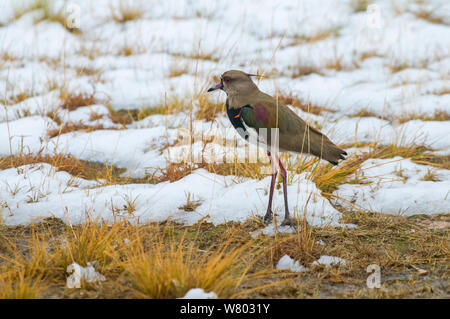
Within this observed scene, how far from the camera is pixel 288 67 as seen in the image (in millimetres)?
7484

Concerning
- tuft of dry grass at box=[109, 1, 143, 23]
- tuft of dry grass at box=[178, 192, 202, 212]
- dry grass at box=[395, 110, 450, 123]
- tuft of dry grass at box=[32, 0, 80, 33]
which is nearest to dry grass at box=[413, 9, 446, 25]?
dry grass at box=[395, 110, 450, 123]

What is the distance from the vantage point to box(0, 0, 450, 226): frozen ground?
3.78 m

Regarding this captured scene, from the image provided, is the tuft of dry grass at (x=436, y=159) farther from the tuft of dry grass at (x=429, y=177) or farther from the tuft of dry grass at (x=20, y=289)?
the tuft of dry grass at (x=20, y=289)

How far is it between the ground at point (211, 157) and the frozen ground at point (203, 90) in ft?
0.08

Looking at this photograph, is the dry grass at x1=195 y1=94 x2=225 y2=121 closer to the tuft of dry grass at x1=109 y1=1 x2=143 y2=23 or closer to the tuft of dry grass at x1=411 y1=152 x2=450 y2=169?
the tuft of dry grass at x1=411 y1=152 x2=450 y2=169

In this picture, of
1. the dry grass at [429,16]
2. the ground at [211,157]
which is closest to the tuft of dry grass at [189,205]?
the ground at [211,157]

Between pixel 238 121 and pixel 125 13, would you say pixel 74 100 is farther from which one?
pixel 125 13

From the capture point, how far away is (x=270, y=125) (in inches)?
131

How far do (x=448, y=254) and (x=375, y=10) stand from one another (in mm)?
6365

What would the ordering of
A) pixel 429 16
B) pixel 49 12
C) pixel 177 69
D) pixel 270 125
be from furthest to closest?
pixel 429 16 < pixel 49 12 < pixel 177 69 < pixel 270 125

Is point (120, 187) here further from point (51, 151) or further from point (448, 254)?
point (448, 254)

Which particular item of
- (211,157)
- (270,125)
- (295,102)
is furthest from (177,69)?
(270,125)

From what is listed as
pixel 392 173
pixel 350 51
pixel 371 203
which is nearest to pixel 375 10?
pixel 350 51

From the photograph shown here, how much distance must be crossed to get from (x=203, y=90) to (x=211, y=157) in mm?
1870
